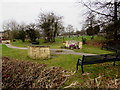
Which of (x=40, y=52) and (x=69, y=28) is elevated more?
(x=69, y=28)

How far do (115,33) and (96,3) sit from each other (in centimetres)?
388

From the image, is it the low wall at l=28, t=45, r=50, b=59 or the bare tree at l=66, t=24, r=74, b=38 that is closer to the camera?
the low wall at l=28, t=45, r=50, b=59

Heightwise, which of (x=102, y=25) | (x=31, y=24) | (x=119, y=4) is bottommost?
(x=102, y=25)

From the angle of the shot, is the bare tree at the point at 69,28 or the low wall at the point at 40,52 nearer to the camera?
the low wall at the point at 40,52

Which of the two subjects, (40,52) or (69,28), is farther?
(69,28)

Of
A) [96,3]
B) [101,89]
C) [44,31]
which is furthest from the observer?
[44,31]

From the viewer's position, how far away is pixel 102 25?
10312 mm

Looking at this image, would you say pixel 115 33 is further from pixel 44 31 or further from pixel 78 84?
pixel 44 31

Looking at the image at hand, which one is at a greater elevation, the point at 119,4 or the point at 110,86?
the point at 119,4

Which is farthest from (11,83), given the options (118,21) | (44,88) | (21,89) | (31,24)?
(31,24)

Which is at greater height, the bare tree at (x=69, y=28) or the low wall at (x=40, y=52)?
the bare tree at (x=69, y=28)

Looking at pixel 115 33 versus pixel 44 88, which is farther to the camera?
pixel 115 33

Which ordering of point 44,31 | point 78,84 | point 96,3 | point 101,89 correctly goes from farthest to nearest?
point 44,31
point 96,3
point 78,84
point 101,89

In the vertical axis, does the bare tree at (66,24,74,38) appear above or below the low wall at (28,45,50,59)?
above
